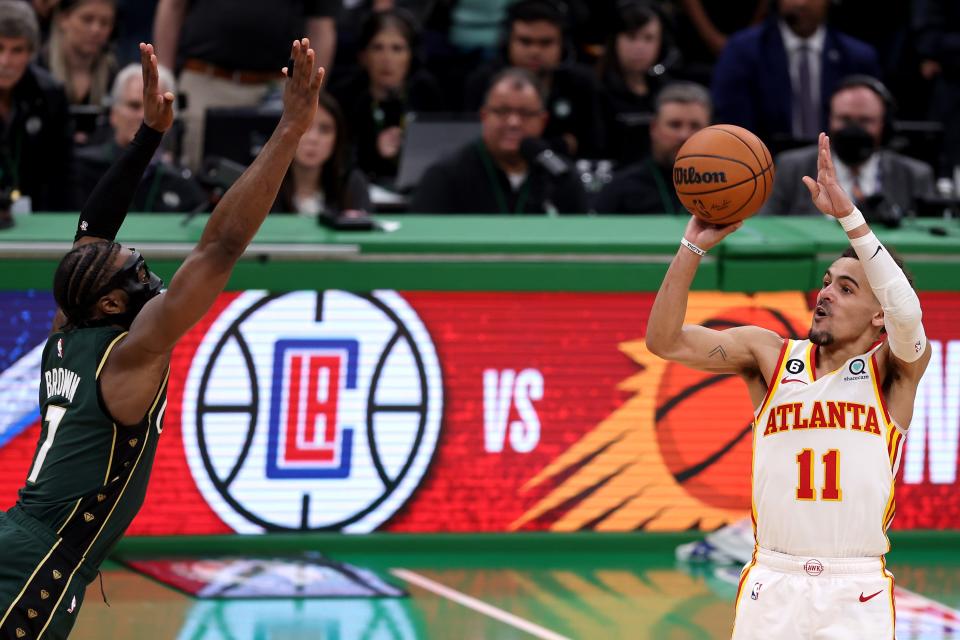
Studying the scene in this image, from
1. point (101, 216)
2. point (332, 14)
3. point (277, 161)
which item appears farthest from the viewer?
point (332, 14)

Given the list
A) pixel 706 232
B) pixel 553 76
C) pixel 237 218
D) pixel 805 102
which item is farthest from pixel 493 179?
pixel 237 218

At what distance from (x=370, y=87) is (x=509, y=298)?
3.63 metres

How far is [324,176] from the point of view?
29.1 ft

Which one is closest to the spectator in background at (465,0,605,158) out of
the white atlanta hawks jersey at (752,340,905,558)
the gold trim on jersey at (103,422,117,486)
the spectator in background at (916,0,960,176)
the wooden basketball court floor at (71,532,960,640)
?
the spectator in background at (916,0,960,176)

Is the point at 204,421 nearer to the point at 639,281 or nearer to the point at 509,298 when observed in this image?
the point at 509,298

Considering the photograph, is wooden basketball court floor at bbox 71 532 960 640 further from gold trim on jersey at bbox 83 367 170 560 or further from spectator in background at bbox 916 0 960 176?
spectator in background at bbox 916 0 960 176

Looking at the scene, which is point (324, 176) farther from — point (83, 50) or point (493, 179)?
point (83, 50)

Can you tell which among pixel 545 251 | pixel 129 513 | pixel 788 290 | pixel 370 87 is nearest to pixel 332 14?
pixel 370 87

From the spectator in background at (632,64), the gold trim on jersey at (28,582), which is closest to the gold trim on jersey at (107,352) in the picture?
the gold trim on jersey at (28,582)

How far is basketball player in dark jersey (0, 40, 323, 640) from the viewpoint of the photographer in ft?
15.5

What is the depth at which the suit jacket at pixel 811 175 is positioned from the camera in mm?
9078

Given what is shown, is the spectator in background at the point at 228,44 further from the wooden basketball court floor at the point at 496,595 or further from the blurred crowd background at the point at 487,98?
the wooden basketball court floor at the point at 496,595

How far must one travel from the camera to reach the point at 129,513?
5.15m

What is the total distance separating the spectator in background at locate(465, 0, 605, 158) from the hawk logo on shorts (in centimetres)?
572
